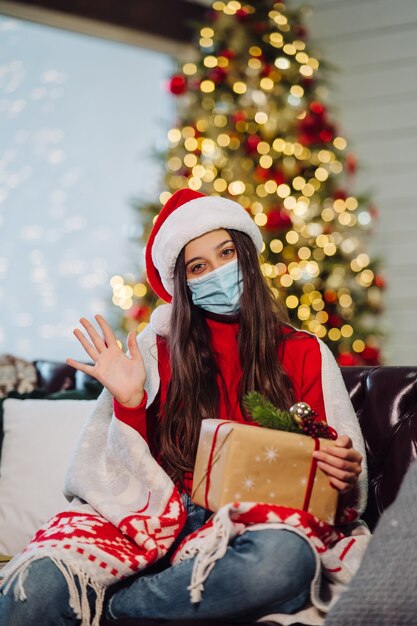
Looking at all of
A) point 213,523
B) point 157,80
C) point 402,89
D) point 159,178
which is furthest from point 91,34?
point 213,523

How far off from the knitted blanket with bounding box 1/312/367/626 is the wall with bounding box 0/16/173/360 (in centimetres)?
241

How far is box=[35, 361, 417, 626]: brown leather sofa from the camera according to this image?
85.4 inches

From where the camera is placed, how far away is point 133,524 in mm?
1976

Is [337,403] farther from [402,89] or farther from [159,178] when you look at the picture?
[402,89]

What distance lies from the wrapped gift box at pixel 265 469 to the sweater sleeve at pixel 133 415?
284mm

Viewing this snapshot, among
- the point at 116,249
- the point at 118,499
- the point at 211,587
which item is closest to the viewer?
the point at 211,587

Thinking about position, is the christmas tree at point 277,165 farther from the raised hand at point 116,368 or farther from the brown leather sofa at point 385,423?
the raised hand at point 116,368

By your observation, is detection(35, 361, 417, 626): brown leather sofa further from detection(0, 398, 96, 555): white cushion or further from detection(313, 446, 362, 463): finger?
detection(0, 398, 96, 555): white cushion

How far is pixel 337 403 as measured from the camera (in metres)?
2.09

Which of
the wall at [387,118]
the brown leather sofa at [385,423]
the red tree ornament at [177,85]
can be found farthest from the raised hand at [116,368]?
the wall at [387,118]

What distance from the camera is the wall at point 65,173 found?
14.8 ft

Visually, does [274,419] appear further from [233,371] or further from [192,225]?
[192,225]

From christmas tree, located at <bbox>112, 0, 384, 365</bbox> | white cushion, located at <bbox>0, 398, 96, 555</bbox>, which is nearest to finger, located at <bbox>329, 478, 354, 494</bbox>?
white cushion, located at <bbox>0, 398, 96, 555</bbox>

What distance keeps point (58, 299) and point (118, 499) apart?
269cm
